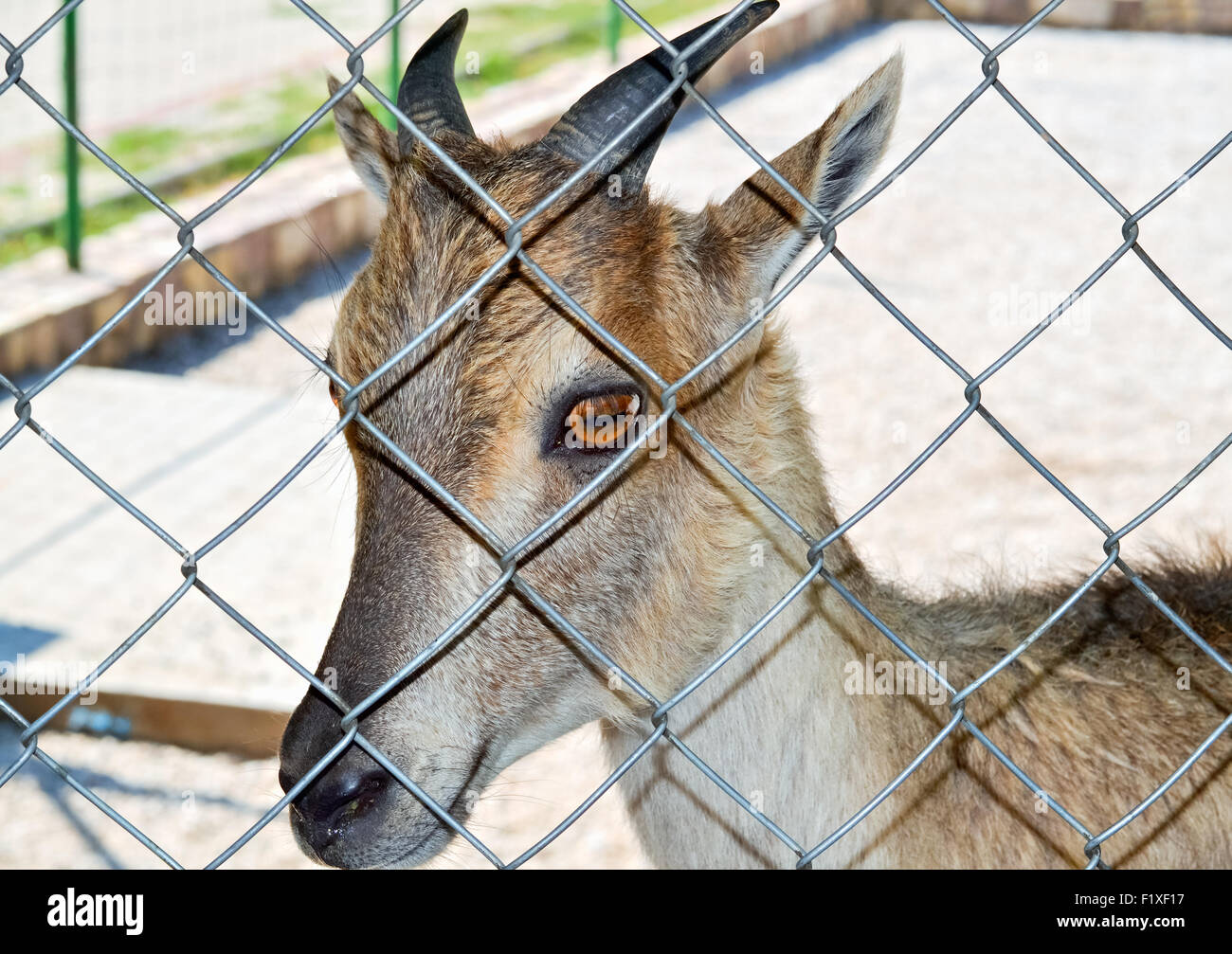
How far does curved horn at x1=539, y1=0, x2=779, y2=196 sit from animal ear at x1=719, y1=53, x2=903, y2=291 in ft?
0.74

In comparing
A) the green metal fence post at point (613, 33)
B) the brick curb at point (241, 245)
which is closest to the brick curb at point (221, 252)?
the brick curb at point (241, 245)

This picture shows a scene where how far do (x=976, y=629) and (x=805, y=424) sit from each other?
2.17ft

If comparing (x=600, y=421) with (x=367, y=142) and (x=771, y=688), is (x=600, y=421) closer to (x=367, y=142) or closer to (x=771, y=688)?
(x=771, y=688)

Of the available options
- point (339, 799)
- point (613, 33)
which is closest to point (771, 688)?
point (339, 799)

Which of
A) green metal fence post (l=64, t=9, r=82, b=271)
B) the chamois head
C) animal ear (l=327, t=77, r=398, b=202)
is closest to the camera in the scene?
the chamois head

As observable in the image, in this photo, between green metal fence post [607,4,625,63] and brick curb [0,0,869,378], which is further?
green metal fence post [607,4,625,63]

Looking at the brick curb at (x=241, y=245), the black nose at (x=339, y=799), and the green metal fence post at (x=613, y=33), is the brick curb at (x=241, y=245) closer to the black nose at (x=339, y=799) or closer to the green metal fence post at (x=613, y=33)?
the green metal fence post at (x=613, y=33)

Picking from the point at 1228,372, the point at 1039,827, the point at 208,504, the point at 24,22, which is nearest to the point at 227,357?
the point at 208,504

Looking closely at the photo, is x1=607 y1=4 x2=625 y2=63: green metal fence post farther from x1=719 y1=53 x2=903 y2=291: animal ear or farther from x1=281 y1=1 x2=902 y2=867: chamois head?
x1=719 y1=53 x2=903 y2=291: animal ear

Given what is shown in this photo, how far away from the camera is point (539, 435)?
8.75 ft

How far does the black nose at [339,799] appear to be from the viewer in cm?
238

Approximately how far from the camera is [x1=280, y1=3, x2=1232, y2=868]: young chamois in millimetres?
2641

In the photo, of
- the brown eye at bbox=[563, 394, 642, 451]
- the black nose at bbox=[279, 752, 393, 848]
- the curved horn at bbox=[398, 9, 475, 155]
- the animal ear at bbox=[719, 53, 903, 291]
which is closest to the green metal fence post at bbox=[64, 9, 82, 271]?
the curved horn at bbox=[398, 9, 475, 155]

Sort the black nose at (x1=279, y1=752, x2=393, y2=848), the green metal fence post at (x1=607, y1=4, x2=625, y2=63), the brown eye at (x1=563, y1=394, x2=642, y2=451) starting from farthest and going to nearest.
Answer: the green metal fence post at (x1=607, y1=4, x2=625, y2=63) → the brown eye at (x1=563, y1=394, x2=642, y2=451) → the black nose at (x1=279, y1=752, x2=393, y2=848)
